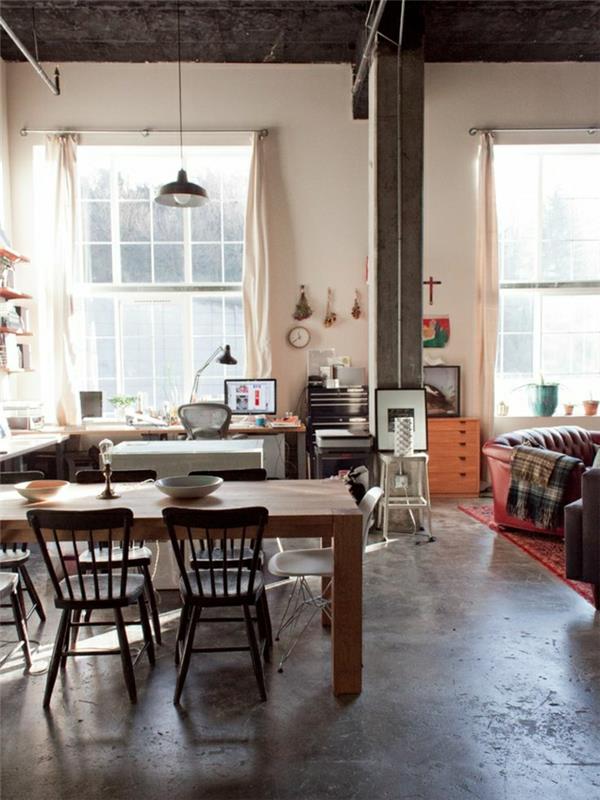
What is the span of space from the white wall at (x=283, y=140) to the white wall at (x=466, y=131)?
82 cm

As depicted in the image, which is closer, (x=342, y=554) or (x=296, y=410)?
(x=342, y=554)

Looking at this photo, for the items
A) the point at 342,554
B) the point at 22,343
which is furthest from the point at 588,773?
the point at 22,343

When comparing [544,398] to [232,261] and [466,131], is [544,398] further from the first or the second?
[232,261]

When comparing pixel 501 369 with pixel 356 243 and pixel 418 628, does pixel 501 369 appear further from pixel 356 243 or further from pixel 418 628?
pixel 418 628

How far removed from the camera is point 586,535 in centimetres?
342

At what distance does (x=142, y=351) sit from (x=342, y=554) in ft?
16.5

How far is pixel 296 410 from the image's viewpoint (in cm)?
681

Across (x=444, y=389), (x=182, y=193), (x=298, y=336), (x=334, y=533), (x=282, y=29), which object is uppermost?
(x=282, y=29)

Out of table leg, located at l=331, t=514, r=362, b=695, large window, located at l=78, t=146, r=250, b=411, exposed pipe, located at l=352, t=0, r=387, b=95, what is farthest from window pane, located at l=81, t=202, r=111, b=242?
table leg, located at l=331, t=514, r=362, b=695

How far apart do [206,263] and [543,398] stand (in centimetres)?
412

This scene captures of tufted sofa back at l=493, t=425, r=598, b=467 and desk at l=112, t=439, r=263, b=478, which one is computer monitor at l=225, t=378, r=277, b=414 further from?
tufted sofa back at l=493, t=425, r=598, b=467

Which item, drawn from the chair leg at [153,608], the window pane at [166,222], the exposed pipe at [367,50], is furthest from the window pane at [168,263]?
the chair leg at [153,608]

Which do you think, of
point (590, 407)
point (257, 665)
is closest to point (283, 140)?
point (590, 407)

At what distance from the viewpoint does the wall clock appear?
266 inches
